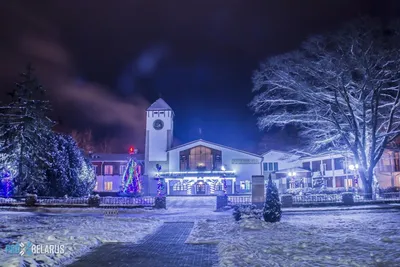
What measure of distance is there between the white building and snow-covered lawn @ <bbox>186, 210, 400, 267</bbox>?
37208 millimetres

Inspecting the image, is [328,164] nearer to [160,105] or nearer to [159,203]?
[160,105]

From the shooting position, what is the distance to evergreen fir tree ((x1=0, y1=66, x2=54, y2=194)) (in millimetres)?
33562

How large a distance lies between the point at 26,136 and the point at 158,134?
26.3 meters

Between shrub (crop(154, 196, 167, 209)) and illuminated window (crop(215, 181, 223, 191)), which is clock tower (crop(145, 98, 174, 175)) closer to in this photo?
illuminated window (crop(215, 181, 223, 191))

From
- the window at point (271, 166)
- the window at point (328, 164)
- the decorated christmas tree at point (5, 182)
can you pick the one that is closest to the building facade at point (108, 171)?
the window at point (271, 166)

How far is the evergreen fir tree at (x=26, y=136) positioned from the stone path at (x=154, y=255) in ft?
81.7

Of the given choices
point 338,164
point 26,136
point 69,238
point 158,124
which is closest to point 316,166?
point 338,164

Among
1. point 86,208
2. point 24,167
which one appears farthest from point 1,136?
point 86,208

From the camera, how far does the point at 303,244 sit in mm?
10953

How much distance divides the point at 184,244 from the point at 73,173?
92.7 feet

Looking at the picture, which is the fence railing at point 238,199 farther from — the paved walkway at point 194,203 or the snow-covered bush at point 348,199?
the snow-covered bush at point 348,199

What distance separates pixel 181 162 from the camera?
5528cm

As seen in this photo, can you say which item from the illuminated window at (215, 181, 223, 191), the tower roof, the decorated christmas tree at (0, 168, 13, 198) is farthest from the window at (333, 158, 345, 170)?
the decorated christmas tree at (0, 168, 13, 198)

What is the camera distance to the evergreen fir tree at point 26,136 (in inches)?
1321
